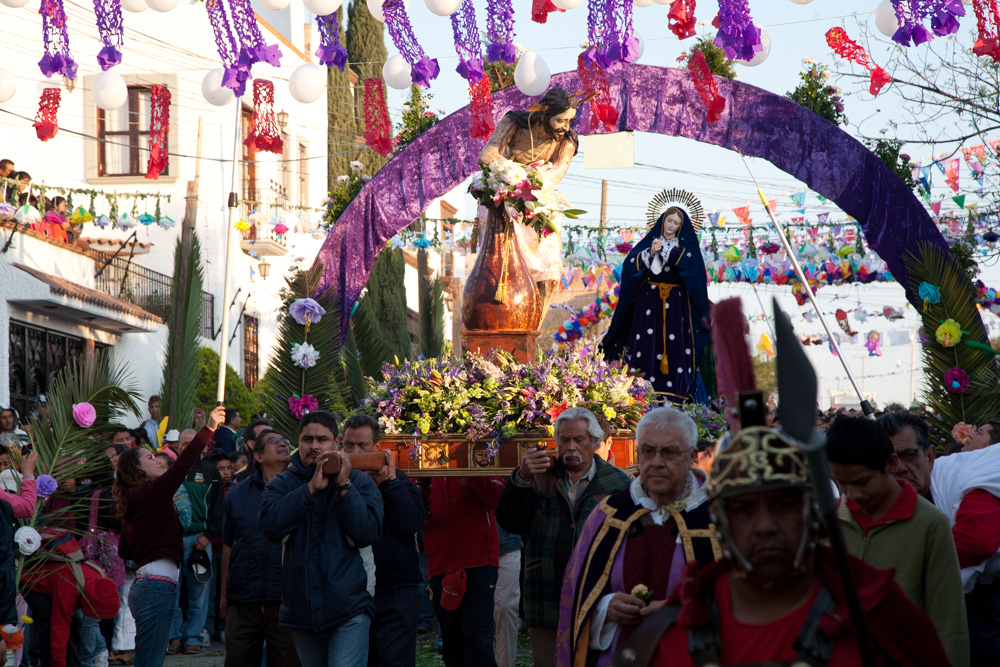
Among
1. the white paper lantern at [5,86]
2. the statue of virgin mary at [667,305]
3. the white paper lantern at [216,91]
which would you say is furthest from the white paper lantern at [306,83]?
the statue of virgin mary at [667,305]

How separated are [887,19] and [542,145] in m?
2.77

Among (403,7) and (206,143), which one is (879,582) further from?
(206,143)

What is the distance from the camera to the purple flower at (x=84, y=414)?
323 inches

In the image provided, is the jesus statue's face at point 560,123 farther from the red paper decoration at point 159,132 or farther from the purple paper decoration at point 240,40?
the red paper decoration at point 159,132

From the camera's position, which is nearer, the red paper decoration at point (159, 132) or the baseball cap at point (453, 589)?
the baseball cap at point (453, 589)

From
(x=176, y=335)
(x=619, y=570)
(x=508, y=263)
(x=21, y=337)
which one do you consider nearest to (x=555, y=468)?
(x=619, y=570)

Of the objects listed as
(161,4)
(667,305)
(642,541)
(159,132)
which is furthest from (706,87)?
(642,541)

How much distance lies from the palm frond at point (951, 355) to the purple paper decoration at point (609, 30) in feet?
12.7

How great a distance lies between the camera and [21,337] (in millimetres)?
20016

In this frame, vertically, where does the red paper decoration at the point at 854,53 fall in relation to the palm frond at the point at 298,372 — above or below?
above

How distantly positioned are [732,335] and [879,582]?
0.58 m

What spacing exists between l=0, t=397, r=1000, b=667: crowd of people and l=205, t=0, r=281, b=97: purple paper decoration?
108 inches

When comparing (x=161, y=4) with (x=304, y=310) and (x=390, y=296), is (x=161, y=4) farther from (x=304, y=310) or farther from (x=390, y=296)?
(x=390, y=296)

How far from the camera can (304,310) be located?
1161cm
